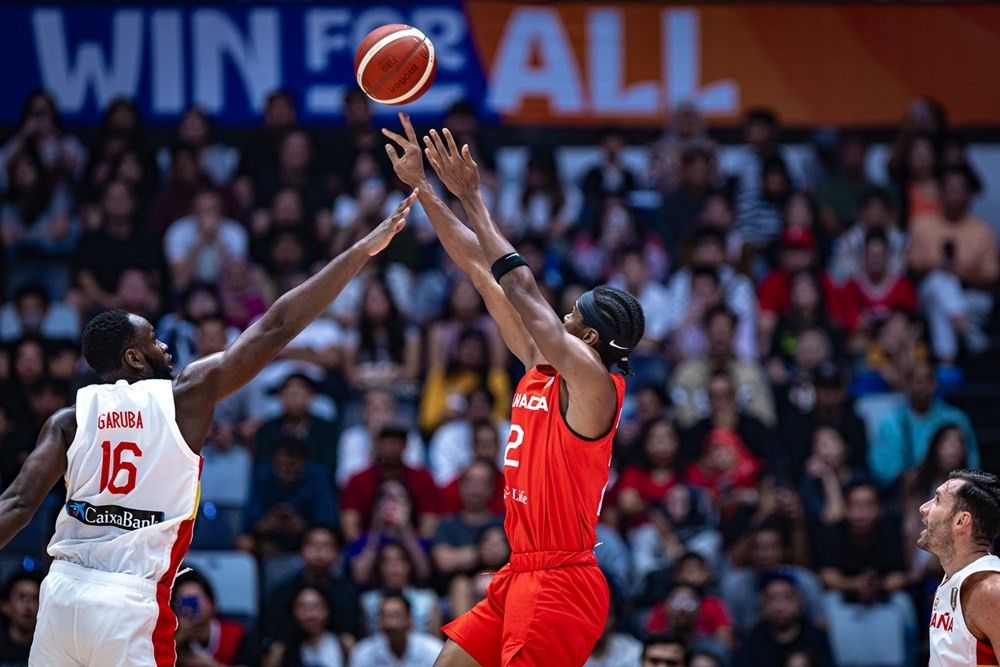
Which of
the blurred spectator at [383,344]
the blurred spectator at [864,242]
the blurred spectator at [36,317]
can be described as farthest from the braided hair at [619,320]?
the blurred spectator at [864,242]

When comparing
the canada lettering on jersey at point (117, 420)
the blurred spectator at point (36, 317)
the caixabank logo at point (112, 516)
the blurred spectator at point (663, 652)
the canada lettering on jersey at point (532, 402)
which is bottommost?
the blurred spectator at point (663, 652)

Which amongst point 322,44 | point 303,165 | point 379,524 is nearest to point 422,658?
point 379,524

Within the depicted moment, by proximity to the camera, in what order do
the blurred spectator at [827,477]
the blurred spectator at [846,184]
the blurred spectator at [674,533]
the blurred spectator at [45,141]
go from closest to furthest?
the blurred spectator at [674,533] → the blurred spectator at [827,477] → the blurred spectator at [45,141] → the blurred spectator at [846,184]

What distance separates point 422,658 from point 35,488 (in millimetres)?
3989

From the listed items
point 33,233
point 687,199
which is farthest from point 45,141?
point 687,199

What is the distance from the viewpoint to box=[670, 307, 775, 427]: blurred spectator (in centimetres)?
1174

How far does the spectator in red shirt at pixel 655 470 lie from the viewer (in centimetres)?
1084

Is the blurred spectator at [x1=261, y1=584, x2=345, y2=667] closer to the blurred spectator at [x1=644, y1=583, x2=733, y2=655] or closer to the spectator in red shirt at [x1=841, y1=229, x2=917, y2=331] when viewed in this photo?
the blurred spectator at [x1=644, y1=583, x2=733, y2=655]

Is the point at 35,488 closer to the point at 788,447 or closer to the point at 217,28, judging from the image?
the point at 788,447

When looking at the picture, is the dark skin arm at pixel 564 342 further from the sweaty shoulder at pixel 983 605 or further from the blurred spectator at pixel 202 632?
the blurred spectator at pixel 202 632

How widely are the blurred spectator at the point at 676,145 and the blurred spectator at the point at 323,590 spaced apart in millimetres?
5546

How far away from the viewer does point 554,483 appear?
21.0ft

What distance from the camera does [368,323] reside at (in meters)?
12.1

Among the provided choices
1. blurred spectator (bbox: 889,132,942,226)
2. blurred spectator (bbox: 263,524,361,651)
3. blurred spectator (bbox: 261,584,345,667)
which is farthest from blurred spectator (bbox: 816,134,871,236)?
blurred spectator (bbox: 261,584,345,667)
